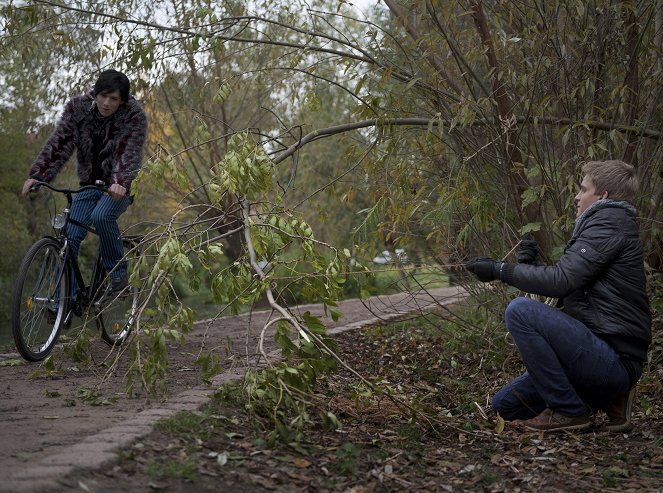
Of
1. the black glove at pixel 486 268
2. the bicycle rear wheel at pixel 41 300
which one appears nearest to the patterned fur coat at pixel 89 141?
the bicycle rear wheel at pixel 41 300

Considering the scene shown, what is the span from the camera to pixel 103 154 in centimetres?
624

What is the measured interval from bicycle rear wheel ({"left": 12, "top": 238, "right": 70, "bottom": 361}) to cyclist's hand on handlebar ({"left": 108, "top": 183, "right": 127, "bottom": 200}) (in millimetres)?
508

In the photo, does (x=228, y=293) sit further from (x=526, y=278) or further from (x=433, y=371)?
(x=433, y=371)

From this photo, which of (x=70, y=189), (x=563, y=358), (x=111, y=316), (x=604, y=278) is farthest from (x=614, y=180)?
(x=111, y=316)

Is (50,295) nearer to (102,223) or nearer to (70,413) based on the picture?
(102,223)

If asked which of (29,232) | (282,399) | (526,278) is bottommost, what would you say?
(282,399)

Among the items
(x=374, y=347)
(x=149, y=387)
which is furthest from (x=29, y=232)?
(x=149, y=387)

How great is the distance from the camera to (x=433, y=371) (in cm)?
665

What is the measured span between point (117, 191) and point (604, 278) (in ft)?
10.5

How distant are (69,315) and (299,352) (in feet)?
7.54

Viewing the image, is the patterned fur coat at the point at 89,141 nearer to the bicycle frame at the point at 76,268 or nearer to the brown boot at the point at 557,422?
the bicycle frame at the point at 76,268

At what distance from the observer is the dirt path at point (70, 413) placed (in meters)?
3.15

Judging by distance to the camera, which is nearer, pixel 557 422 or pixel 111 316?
pixel 557 422

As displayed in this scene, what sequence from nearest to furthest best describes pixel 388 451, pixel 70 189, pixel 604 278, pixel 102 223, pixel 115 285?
pixel 388 451 < pixel 604 278 < pixel 70 189 < pixel 102 223 < pixel 115 285
